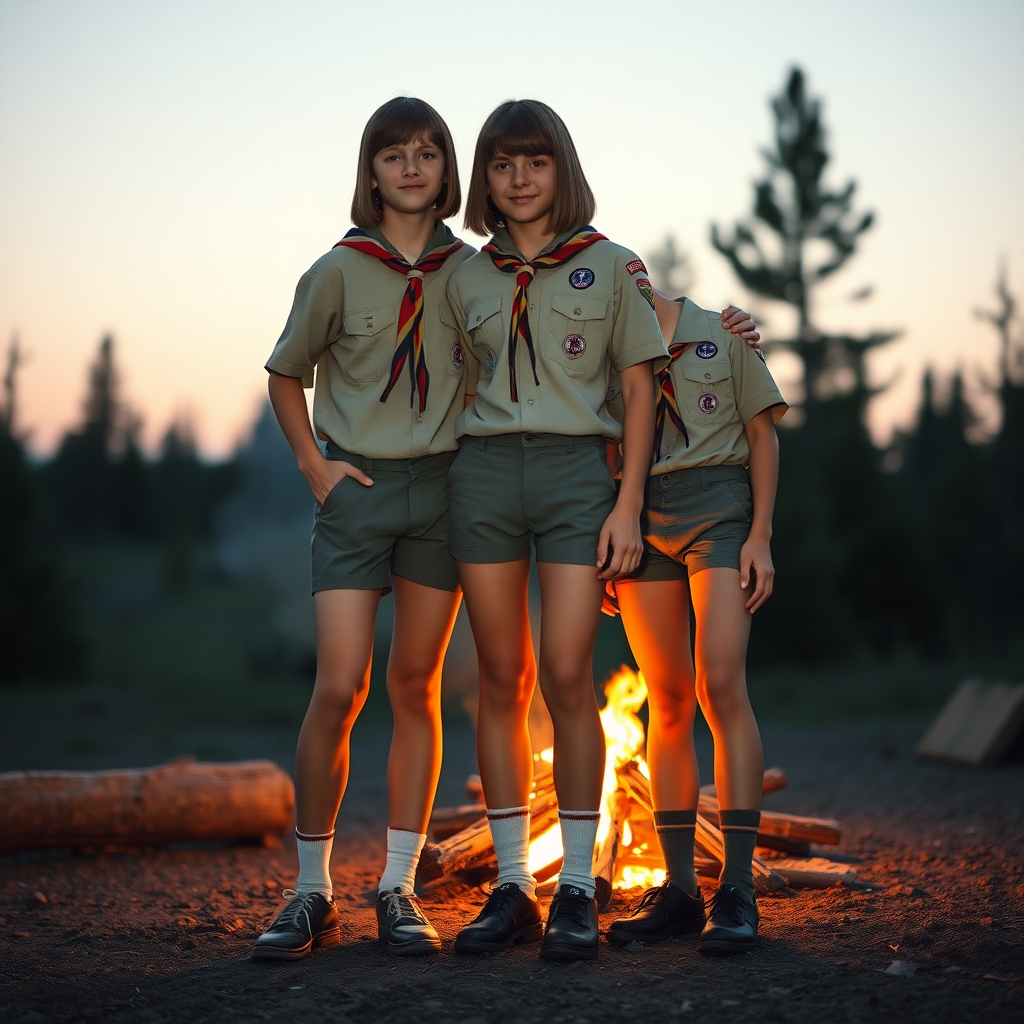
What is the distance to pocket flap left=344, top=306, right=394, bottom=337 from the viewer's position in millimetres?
3348

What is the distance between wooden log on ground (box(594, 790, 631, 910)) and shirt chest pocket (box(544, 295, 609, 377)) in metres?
1.76

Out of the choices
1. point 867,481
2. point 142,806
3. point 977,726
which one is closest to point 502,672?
point 142,806

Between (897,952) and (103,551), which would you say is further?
(103,551)

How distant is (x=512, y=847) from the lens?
3273 mm

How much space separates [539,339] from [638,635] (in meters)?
0.97

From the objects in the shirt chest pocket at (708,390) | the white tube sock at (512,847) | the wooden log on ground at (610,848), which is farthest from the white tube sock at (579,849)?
the shirt chest pocket at (708,390)

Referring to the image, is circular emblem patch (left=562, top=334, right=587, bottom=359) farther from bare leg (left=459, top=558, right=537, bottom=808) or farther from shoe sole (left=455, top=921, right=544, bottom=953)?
shoe sole (left=455, top=921, right=544, bottom=953)

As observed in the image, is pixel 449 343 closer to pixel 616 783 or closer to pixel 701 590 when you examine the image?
pixel 701 590

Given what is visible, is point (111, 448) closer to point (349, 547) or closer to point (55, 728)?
point (55, 728)

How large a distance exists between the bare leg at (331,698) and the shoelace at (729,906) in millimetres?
1152

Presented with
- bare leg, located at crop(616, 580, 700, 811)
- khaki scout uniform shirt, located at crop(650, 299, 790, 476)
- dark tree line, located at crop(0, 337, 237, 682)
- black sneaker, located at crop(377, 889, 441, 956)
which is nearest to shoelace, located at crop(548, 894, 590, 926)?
black sneaker, located at crop(377, 889, 441, 956)

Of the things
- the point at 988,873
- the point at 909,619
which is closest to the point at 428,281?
the point at 988,873

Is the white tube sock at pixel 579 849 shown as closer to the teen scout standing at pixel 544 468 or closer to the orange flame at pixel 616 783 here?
the teen scout standing at pixel 544 468

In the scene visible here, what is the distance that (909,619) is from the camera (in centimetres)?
1912
